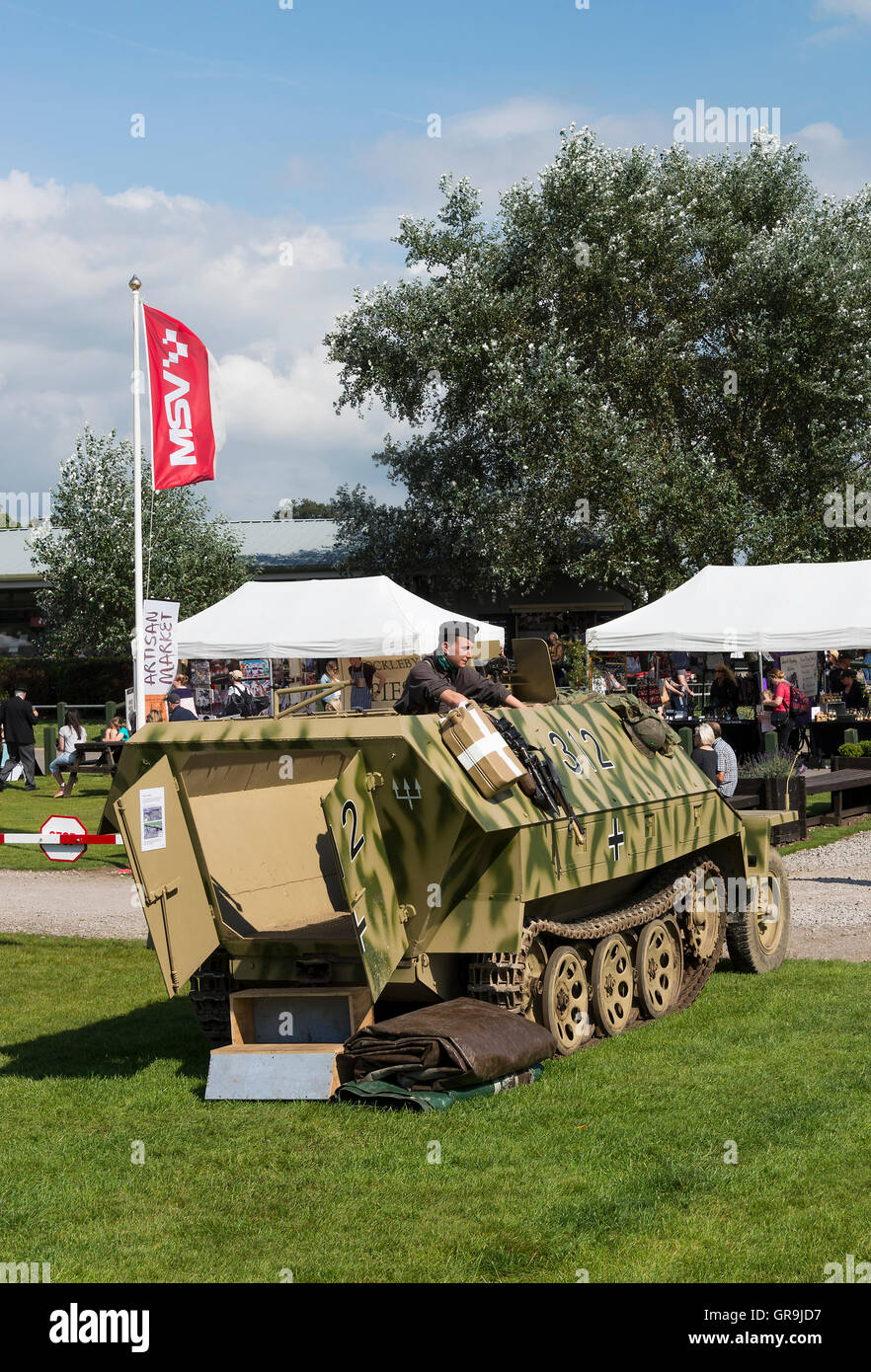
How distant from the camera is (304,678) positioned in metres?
26.7

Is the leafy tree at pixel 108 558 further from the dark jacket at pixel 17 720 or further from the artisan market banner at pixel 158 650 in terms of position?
the artisan market banner at pixel 158 650

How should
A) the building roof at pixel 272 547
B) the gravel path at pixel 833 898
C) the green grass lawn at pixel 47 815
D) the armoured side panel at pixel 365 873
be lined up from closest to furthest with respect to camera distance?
the armoured side panel at pixel 365 873 → the gravel path at pixel 833 898 → the green grass lawn at pixel 47 815 → the building roof at pixel 272 547

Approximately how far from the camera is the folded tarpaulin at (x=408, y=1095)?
24.6 ft

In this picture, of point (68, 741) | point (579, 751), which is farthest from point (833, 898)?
point (68, 741)

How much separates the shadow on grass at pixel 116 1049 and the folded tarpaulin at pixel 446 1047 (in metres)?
1.09

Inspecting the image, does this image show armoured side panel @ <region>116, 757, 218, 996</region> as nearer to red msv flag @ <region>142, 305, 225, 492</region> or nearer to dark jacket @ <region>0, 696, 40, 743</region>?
red msv flag @ <region>142, 305, 225, 492</region>

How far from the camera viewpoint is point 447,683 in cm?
893

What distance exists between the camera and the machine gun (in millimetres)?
8344

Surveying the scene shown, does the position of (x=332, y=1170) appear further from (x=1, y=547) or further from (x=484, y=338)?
(x=1, y=547)

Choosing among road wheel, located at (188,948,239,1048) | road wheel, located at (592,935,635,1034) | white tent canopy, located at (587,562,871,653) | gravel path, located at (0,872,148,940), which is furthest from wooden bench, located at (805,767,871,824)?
road wheel, located at (188,948,239,1048)

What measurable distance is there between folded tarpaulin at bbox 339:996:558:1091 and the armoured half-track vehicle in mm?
218

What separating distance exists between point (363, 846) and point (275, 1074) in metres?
1.33

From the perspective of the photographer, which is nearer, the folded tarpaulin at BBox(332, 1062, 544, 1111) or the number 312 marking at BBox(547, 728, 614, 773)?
the folded tarpaulin at BBox(332, 1062, 544, 1111)

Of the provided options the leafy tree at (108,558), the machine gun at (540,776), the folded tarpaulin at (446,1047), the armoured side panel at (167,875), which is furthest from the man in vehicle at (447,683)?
the leafy tree at (108,558)
